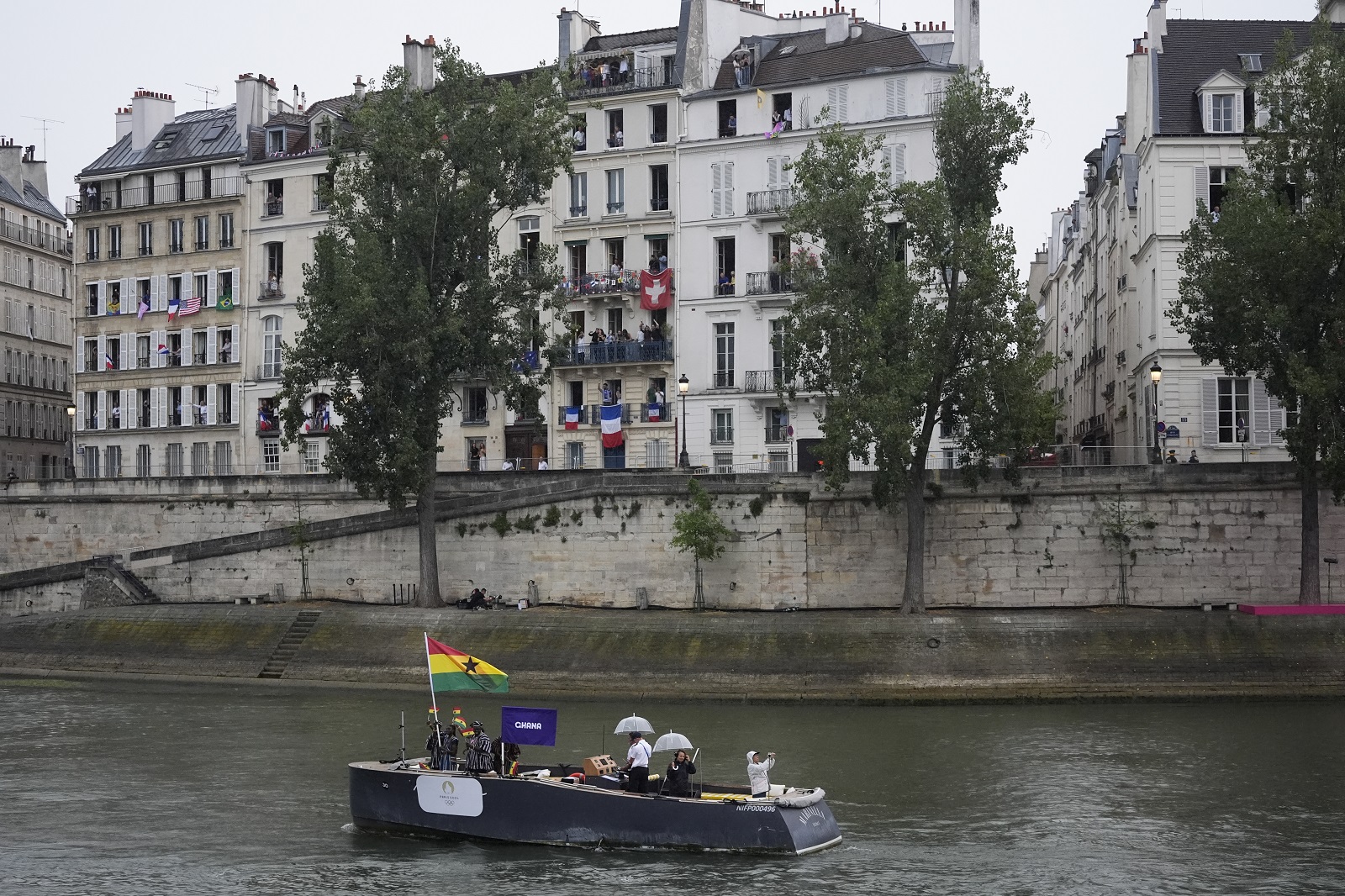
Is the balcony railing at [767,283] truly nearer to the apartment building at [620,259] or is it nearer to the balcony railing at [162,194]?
the apartment building at [620,259]

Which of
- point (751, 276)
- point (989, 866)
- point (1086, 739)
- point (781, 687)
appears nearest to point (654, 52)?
point (751, 276)

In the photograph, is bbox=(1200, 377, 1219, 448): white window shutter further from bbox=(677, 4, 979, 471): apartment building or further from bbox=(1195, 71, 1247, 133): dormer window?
bbox=(677, 4, 979, 471): apartment building

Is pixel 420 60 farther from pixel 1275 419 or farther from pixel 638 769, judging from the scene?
pixel 638 769

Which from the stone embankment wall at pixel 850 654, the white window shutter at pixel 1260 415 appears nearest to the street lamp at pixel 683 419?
the stone embankment wall at pixel 850 654

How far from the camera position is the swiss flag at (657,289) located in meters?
63.9

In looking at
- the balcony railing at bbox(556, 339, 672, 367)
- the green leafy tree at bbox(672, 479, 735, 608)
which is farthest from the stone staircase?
the balcony railing at bbox(556, 339, 672, 367)

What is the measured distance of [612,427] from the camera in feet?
211

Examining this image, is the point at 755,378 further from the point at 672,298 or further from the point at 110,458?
the point at 110,458

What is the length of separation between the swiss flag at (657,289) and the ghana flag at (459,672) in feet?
109

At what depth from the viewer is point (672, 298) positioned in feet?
211

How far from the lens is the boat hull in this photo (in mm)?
28578

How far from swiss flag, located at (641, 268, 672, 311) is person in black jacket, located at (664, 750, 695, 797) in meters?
36.4

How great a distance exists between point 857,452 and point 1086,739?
38.8 ft

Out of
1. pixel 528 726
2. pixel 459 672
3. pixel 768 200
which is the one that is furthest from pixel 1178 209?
pixel 528 726
